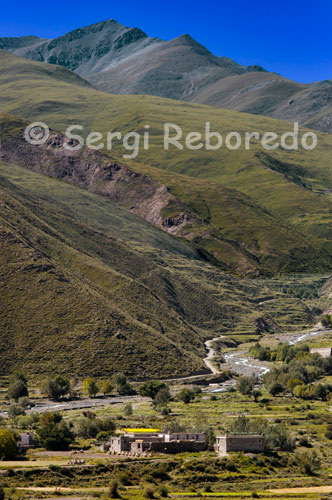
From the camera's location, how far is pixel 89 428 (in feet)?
256

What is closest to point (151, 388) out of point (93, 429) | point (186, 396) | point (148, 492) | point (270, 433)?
point (186, 396)

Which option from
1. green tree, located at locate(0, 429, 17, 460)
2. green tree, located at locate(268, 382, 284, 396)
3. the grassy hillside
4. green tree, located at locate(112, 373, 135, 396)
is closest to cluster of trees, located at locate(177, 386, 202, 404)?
green tree, located at locate(112, 373, 135, 396)

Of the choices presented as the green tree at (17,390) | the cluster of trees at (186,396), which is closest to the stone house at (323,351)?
the cluster of trees at (186,396)

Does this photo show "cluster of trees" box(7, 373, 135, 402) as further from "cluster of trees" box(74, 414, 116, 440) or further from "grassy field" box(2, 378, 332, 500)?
"grassy field" box(2, 378, 332, 500)

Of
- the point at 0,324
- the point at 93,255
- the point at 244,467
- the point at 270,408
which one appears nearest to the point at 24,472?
the point at 244,467

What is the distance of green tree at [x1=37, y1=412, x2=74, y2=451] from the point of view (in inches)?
2766

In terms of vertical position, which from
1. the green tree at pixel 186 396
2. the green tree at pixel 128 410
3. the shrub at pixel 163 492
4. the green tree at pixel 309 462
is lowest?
the shrub at pixel 163 492

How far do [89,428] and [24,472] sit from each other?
19.5 metres

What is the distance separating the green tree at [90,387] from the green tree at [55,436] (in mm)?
30021

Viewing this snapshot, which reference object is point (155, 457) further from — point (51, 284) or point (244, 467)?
point (51, 284)

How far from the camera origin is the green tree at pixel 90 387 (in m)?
110

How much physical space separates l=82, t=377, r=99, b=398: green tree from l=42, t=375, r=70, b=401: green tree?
2308 millimetres

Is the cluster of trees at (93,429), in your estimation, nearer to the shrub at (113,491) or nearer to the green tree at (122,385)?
the shrub at (113,491)

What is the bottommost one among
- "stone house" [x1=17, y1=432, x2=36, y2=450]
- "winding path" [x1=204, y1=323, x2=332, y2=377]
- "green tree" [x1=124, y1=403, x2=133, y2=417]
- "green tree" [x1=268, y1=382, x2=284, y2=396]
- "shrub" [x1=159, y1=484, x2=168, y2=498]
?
"shrub" [x1=159, y1=484, x2=168, y2=498]
